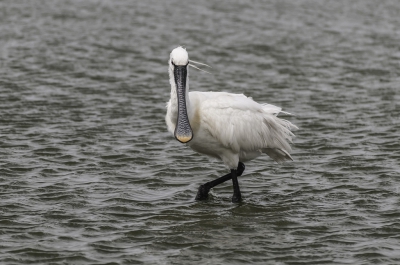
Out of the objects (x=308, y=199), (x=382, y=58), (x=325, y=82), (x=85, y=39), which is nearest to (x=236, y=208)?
(x=308, y=199)

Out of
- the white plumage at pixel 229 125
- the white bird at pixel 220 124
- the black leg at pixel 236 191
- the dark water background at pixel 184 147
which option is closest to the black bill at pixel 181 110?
the white bird at pixel 220 124

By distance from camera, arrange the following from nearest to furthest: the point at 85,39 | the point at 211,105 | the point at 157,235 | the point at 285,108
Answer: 1. the point at 157,235
2. the point at 211,105
3. the point at 285,108
4. the point at 85,39

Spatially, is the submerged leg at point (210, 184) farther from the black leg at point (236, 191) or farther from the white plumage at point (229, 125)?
the black leg at point (236, 191)

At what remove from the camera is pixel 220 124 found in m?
9.74

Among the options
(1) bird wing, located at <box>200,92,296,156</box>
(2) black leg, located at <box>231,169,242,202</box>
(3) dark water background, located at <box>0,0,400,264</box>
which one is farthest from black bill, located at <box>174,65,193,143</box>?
(2) black leg, located at <box>231,169,242,202</box>

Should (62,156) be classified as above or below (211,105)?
below

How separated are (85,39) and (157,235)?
12168 millimetres

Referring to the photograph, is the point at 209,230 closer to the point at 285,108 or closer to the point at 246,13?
the point at 285,108

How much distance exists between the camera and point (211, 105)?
9828 mm

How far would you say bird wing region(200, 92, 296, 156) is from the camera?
9.77 meters

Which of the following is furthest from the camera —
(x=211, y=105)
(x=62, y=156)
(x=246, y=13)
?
(x=246, y=13)

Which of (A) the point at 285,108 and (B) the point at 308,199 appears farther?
(A) the point at 285,108

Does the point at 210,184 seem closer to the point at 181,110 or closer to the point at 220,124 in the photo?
the point at 220,124

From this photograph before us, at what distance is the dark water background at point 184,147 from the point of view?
27.9ft
